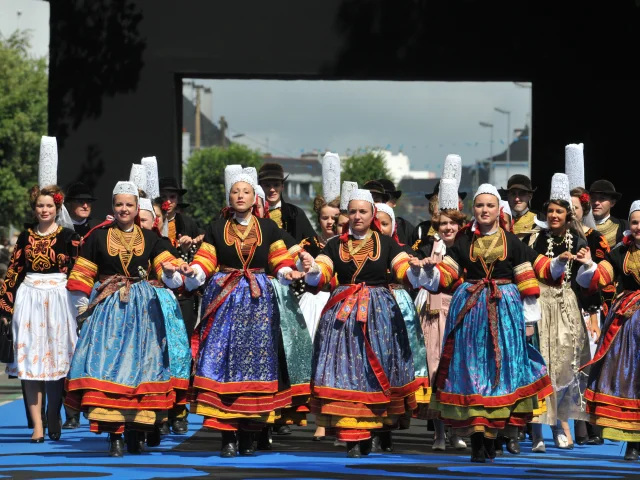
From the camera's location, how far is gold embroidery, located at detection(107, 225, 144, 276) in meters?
10.5

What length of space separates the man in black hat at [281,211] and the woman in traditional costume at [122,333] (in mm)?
2108

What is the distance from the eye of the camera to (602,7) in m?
16.7

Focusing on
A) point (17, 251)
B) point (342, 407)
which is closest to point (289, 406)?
point (342, 407)

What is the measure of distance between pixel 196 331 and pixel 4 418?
3.31 meters

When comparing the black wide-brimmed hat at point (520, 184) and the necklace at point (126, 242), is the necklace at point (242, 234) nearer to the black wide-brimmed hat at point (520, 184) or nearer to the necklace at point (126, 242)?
the necklace at point (126, 242)

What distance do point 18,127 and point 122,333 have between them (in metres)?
38.4

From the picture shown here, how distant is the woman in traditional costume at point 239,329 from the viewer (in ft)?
33.7

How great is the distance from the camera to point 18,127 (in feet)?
156

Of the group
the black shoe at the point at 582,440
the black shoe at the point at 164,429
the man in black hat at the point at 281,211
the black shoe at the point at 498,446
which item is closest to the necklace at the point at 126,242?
the black shoe at the point at 164,429

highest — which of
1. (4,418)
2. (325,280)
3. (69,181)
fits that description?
(69,181)

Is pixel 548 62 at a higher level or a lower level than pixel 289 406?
higher

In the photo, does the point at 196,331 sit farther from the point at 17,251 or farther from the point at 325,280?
the point at 17,251

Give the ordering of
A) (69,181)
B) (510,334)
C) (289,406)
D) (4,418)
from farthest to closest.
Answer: (69,181), (4,418), (289,406), (510,334)

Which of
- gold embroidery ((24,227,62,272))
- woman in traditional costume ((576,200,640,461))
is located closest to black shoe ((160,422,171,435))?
gold embroidery ((24,227,62,272))
